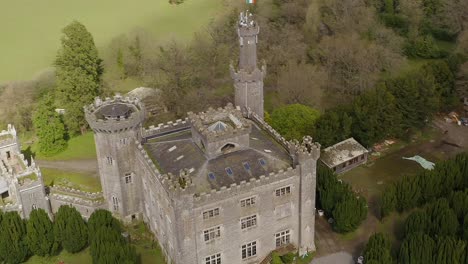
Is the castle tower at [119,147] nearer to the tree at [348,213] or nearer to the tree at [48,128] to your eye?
the tree at [48,128]

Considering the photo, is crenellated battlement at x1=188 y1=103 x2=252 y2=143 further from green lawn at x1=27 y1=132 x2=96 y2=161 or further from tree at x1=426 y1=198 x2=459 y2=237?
green lawn at x1=27 y1=132 x2=96 y2=161

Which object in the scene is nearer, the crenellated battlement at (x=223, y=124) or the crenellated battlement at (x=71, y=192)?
the crenellated battlement at (x=223, y=124)

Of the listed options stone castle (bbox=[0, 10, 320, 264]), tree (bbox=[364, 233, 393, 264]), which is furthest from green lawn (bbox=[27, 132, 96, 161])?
tree (bbox=[364, 233, 393, 264])

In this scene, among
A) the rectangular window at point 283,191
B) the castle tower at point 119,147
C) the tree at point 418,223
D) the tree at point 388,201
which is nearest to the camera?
the rectangular window at point 283,191

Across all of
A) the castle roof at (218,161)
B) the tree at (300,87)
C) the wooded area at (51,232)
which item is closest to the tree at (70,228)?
the wooded area at (51,232)

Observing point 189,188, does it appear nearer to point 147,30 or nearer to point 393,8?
point 147,30
